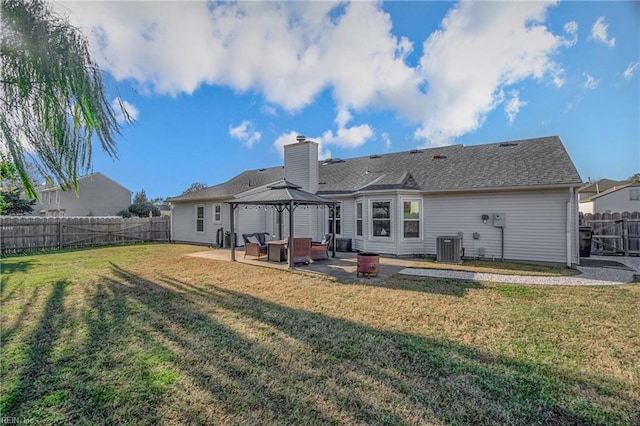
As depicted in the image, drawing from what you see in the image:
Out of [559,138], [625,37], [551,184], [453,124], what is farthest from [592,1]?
[453,124]

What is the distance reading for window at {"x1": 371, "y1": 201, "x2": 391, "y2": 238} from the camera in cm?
1155

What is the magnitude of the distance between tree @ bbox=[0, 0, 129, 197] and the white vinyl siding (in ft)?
35.6

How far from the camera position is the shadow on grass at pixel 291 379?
250 cm

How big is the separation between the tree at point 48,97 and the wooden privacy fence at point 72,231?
48.4 feet

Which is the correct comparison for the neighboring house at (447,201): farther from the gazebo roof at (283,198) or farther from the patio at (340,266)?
the gazebo roof at (283,198)

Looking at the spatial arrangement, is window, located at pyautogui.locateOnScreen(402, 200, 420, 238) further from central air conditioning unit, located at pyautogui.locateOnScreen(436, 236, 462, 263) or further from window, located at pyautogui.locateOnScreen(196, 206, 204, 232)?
window, located at pyautogui.locateOnScreen(196, 206, 204, 232)

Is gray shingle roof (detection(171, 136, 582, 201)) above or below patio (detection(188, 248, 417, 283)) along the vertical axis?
above

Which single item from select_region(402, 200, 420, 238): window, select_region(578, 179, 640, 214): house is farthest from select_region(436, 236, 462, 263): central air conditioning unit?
select_region(578, 179, 640, 214): house

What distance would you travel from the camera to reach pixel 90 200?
31.2 m

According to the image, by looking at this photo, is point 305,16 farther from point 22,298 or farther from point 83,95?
point 22,298

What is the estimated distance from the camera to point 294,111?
54.4ft

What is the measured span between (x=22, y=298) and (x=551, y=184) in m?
14.0

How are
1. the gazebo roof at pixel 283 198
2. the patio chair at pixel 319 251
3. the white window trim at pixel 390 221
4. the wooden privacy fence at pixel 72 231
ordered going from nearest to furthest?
the gazebo roof at pixel 283 198, the patio chair at pixel 319 251, the white window trim at pixel 390 221, the wooden privacy fence at pixel 72 231

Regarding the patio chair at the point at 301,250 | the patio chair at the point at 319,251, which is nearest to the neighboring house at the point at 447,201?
Result: the patio chair at the point at 319,251
